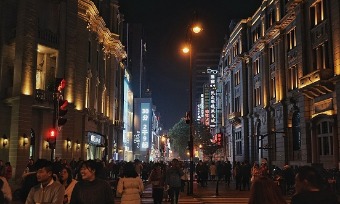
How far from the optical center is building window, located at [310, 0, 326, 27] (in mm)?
30641

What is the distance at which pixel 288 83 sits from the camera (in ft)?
129

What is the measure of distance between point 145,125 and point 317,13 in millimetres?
69626

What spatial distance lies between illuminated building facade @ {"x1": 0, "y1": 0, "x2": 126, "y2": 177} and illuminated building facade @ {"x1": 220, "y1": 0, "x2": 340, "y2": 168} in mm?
16675

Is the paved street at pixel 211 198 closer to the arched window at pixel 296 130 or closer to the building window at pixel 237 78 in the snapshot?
the arched window at pixel 296 130

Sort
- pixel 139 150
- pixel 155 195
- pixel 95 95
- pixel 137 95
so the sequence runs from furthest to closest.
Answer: pixel 137 95 < pixel 139 150 < pixel 95 95 < pixel 155 195

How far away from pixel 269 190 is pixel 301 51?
101 feet

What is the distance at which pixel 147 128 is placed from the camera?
321 feet

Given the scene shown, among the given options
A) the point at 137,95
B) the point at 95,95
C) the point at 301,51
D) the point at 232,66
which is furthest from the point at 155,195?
the point at 137,95

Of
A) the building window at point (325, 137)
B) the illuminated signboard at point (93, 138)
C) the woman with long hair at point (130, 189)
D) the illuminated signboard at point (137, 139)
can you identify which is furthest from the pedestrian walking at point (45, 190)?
the illuminated signboard at point (137, 139)

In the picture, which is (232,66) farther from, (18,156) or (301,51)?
(18,156)

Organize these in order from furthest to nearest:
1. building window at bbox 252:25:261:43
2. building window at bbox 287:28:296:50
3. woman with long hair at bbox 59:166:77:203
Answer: building window at bbox 252:25:261:43 < building window at bbox 287:28:296:50 < woman with long hair at bbox 59:166:77:203

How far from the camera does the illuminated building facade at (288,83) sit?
2912cm

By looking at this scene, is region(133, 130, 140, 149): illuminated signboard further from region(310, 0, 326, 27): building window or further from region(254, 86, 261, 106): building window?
region(310, 0, 326, 27): building window

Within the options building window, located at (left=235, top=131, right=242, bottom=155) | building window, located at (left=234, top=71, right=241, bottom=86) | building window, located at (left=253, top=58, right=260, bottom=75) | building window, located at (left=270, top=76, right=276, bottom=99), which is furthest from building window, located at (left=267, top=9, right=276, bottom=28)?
building window, located at (left=235, top=131, right=242, bottom=155)
